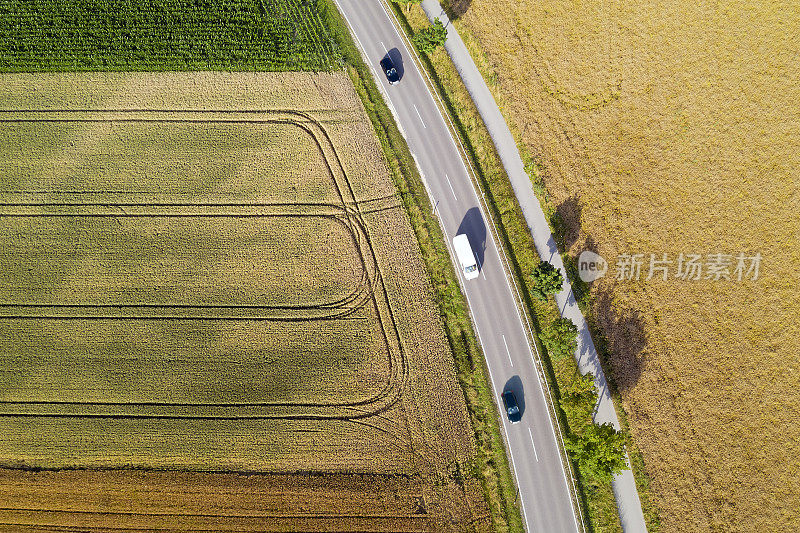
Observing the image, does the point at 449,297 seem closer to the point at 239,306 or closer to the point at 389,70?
the point at 239,306

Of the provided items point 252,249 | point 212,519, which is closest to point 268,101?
point 252,249

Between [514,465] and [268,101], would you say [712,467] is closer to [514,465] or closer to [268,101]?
[514,465]

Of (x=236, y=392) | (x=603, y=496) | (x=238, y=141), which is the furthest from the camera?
(x=238, y=141)

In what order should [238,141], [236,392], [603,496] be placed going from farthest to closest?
[238,141], [236,392], [603,496]

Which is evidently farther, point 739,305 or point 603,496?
point 739,305

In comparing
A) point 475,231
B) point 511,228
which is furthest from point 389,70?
point 511,228
